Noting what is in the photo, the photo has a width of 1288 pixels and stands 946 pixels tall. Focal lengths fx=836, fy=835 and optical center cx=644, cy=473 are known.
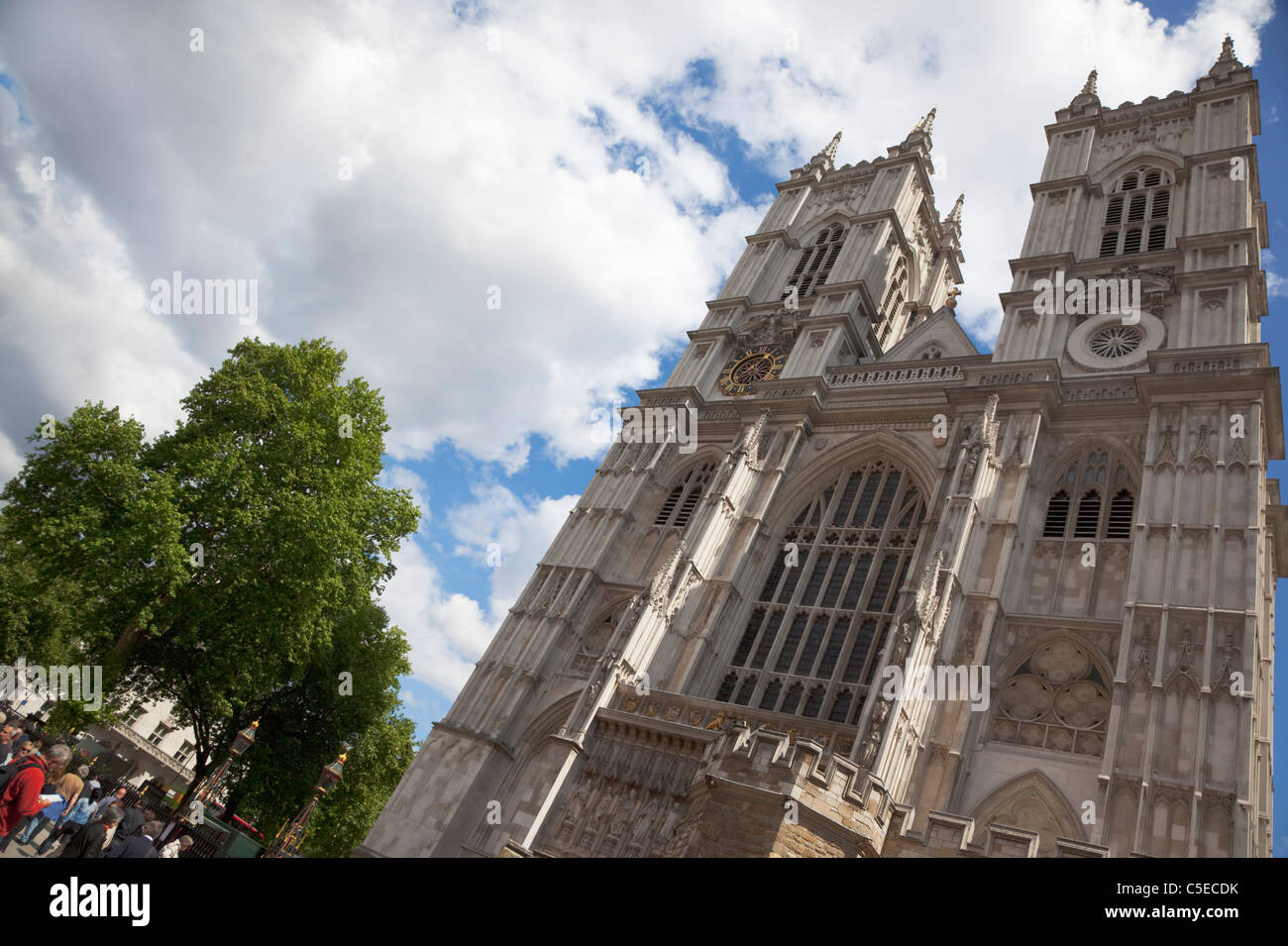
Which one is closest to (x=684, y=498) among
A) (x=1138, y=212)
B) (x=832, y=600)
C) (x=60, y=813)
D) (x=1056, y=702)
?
(x=832, y=600)

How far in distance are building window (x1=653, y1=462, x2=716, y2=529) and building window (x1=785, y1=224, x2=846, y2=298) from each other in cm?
961

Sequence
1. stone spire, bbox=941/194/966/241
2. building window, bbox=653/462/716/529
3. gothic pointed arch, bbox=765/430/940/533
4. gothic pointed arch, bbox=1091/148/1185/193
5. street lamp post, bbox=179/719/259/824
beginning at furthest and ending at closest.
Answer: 1. stone spire, bbox=941/194/966/241
2. gothic pointed arch, bbox=1091/148/1185/193
3. building window, bbox=653/462/716/529
4. gothic pointed arch, bbox=765/430/940/533
5. street lamp post, bbox=179/719/259/824

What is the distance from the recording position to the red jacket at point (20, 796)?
8125mm

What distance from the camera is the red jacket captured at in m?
8.12

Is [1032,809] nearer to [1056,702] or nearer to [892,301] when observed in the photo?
[1056,702]

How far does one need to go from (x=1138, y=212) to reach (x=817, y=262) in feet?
38.8

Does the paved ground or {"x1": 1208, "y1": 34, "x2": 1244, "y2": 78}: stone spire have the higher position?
{"x1": 1208, "y1": 34, "x2": 1244, "y2": 78}: stone spire

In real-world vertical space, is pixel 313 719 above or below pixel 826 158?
below

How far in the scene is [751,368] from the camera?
31219 mm

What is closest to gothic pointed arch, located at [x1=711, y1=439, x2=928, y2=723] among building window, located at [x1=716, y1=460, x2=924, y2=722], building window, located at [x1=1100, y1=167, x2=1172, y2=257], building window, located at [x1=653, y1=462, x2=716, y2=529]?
building window, located at [x1=716, y1=460, x2=924, y2=722]

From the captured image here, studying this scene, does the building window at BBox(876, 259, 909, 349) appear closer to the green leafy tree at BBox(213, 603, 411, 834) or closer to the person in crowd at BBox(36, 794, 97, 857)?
the green leafy tree at BBox(213, 603, 411, 834)

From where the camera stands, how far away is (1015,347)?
24891mm
